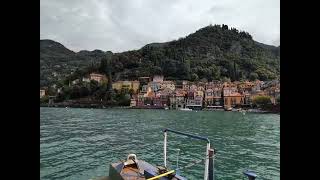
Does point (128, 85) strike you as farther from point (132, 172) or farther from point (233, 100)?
point (132, 172)

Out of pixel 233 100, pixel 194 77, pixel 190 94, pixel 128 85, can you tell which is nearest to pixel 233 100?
pixel 233 100

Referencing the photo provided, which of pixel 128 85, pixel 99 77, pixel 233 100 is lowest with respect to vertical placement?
pixel 233 100

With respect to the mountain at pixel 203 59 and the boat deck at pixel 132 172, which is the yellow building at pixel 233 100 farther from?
the boat deck at pixel 132 172

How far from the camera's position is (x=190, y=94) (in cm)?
10481

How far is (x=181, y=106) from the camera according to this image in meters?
102

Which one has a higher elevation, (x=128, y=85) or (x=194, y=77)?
(x=194, y=77)

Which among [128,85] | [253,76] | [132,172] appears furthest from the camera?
[128,85]

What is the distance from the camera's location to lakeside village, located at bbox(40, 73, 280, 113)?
3752 inches

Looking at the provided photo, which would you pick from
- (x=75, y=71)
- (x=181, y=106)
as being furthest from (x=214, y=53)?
(x=75, y=71)

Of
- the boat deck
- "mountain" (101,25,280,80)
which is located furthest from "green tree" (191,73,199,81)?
the boat deck

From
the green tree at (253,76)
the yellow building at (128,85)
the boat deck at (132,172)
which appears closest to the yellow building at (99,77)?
the yellow building at (128,85)
